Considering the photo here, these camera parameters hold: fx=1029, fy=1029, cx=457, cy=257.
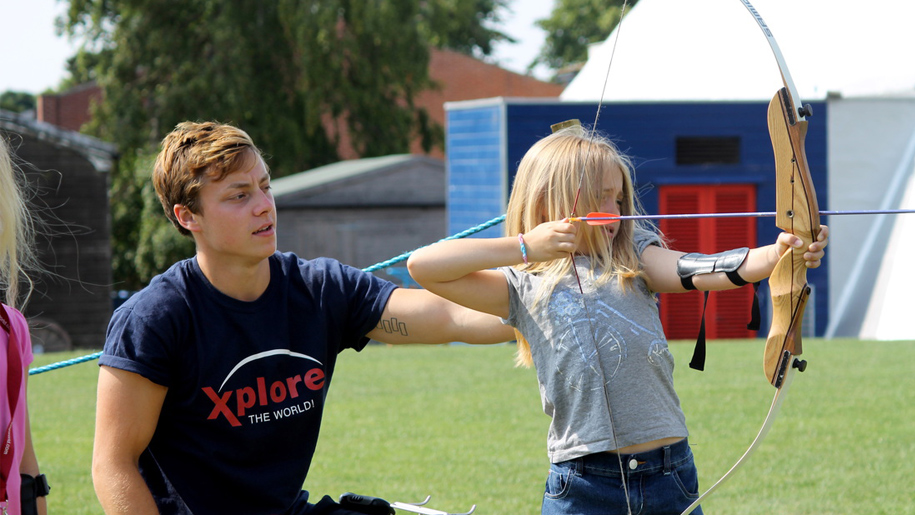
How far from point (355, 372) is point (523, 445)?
Answer: 4.00 m

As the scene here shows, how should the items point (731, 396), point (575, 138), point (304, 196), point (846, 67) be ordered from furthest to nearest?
point (304, 196), point (846, 67), point (731, 396), point (575, 138)

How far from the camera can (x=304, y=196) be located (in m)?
21.8

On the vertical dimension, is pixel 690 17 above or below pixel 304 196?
above

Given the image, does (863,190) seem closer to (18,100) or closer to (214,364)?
(214,364)

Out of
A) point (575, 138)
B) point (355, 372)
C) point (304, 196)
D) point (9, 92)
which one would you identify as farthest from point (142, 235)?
point (9, 92)

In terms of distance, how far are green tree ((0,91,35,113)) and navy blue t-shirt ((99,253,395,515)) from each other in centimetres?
4981

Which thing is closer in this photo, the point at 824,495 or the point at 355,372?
the point at 824,495

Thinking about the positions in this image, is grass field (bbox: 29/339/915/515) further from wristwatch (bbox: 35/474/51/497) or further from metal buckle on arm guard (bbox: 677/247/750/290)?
wristwatch (bbox: 35/474/51/497)

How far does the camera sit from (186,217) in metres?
2.65

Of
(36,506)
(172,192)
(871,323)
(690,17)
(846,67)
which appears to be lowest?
(871,323)

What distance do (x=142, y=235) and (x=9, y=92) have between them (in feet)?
106

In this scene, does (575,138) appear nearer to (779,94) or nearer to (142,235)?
(779,94)

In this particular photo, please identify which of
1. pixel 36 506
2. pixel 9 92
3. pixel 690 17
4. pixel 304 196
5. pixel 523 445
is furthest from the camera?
pixel 9 92

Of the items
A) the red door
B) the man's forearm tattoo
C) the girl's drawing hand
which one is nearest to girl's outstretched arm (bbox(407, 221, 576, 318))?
the girl's drawing hand
